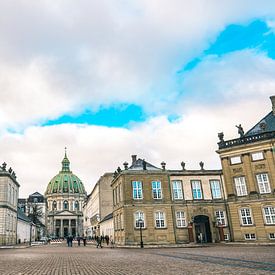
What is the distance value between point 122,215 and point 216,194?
12.9 metres

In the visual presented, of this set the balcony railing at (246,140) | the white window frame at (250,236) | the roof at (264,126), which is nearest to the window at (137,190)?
the balcony railing at (246,140)

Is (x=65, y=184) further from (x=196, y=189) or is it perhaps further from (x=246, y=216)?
(x=246, y=216)

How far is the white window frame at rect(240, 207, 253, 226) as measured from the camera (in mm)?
38816

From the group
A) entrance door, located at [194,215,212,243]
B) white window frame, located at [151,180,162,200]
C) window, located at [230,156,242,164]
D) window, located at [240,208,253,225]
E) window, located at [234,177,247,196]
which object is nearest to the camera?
window, located at [240,208,253,225]

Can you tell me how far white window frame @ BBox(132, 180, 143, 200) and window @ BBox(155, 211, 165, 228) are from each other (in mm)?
2963

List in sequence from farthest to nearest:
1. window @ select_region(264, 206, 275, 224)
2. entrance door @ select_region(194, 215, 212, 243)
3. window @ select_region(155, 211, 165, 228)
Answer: entrance door @ select_region(194, 215, 212, 243), window @ select_region(155, 211, 165, 228), window @ select_region(264, 206, 275, 224)

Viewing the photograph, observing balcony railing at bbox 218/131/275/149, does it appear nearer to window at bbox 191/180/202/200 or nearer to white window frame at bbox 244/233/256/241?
window at bbox 191/180/202/200

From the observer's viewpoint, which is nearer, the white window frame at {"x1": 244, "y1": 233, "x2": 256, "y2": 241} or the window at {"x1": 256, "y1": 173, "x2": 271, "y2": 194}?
the white window frame at {"x1": 244, "y1": 233, "x2": 256, "y2": 241}

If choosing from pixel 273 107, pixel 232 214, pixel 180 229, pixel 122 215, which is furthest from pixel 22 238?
pixel 273 107

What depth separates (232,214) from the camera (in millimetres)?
40406

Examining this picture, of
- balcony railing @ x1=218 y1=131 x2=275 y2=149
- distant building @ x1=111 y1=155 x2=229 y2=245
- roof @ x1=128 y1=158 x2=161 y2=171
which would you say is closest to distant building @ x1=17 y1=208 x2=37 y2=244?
distant building @ x1=111 y1=155 x2=229 y2=245

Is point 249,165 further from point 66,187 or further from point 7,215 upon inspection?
point 66,187

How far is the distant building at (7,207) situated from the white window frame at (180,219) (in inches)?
1108

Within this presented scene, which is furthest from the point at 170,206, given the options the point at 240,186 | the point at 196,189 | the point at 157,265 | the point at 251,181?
the point at 157,265
